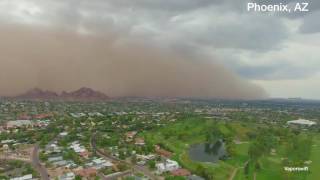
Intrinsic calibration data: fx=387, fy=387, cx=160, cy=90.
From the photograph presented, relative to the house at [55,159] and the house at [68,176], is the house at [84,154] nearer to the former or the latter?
the house at [55,159]

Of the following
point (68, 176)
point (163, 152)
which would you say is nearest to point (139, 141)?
point (163, 152)

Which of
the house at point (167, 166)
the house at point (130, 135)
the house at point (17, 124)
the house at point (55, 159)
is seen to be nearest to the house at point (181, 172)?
the house at point (167, 166)

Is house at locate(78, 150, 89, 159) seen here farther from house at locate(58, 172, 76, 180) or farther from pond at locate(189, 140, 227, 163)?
pond at locate(189, 140, 227, 163)

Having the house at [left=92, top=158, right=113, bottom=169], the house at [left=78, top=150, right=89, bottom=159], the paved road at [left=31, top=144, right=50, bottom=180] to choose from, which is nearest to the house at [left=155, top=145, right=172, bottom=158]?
the house at [left=92, top=158, right=113, bottom=169]

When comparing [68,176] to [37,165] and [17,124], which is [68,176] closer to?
[37,165]

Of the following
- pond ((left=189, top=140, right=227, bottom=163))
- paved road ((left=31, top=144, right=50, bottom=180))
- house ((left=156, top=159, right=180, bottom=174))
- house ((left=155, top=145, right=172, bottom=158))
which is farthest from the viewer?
pond ((left=189, top=140, right=227, bottom=163))
